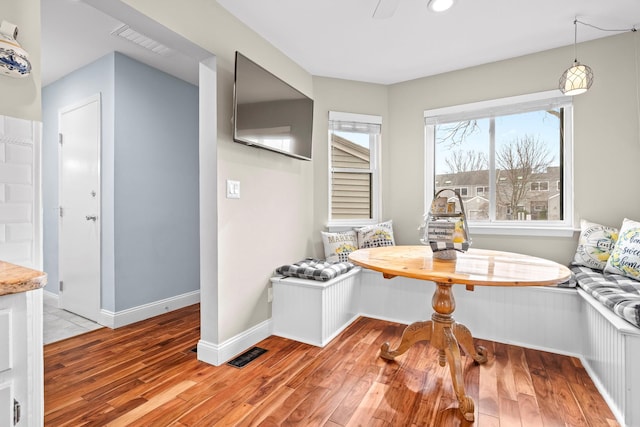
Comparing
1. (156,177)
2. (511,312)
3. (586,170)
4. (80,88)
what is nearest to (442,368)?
(511,312)

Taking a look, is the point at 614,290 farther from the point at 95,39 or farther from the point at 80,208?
the point at 80,208

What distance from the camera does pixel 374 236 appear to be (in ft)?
10.2

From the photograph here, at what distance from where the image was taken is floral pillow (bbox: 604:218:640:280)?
1.97 m

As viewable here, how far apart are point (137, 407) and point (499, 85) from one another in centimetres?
366

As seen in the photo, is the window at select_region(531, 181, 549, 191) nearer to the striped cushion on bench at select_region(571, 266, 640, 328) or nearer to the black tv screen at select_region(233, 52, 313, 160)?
the striped cushion on bench at select_region(571, 266, 640, 328)

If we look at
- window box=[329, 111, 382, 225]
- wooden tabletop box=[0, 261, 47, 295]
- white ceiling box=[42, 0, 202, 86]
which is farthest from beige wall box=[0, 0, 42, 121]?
window box=[329, 111, 382, 225]

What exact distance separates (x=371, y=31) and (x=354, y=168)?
135 centimetres

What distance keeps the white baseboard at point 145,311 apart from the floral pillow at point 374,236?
1.93 meters

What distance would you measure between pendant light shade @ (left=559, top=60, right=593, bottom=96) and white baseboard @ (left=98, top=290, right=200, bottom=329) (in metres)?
3.83

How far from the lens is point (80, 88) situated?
9.96 feet

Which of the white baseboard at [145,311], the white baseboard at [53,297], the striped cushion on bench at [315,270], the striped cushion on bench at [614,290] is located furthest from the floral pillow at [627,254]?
the white baseboard at [53,297]

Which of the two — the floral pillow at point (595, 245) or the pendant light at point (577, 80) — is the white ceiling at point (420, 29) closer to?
the pendant light at point (577, 80)

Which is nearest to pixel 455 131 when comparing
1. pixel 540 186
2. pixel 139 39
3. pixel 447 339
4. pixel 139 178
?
pixel 540 186

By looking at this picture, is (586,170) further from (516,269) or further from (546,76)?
(516,269)
